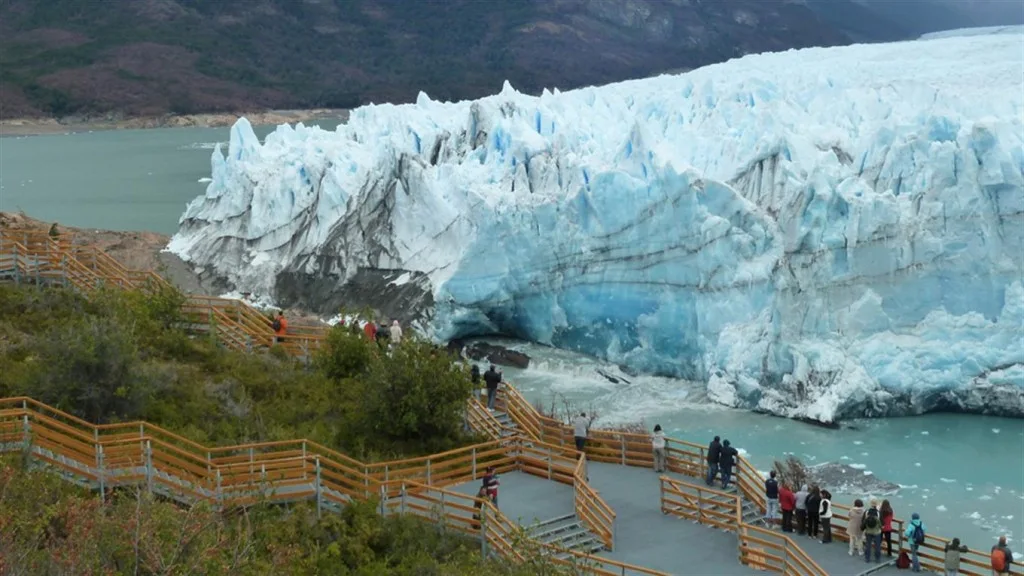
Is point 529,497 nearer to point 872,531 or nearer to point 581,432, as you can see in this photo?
point 581,432

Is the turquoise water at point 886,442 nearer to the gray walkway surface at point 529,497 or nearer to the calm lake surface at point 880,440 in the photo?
the calm lake surface at point 880,440

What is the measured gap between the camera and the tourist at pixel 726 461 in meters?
11.6

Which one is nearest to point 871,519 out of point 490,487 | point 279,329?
point 490,487

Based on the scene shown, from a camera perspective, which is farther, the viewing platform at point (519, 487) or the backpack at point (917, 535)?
the backpack at point (917, 535)

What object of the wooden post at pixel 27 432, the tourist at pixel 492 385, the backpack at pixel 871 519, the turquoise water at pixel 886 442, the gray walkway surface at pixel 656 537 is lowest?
the turquoise water at pixel 886 442

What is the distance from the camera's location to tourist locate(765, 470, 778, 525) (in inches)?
434

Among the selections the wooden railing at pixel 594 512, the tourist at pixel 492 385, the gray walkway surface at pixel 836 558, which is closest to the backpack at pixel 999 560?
the gray walkway surface at pixel 836 558

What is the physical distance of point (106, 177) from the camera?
45500mm

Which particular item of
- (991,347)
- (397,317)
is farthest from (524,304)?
→ (991,347)

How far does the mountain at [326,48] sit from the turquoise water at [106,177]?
11.1 meters

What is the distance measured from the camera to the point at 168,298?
14.5 metres

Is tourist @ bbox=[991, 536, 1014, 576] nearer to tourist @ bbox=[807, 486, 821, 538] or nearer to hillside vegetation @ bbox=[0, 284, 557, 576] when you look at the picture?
tourist @ bbox=[807, 486, 821, 538]

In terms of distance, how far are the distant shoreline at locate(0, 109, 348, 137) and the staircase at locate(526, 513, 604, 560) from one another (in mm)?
64735

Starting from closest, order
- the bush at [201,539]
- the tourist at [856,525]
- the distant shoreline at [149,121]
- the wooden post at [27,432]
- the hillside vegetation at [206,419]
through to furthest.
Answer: the bush at [201,539]
the hillside vegetation at [206,419]
the wooden post at [27,432]
the tourist at [856,525]
the distant shoreline at [149,121]
